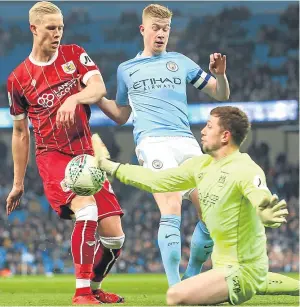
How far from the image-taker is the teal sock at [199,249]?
25.8ft

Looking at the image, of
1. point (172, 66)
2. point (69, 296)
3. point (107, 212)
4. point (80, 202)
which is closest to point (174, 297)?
point (80, 202)

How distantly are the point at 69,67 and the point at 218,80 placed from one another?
1419 mm

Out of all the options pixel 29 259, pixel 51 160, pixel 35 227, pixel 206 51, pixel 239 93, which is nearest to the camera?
pixel 51 160

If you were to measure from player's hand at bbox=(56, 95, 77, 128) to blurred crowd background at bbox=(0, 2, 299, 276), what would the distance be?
16.5 m

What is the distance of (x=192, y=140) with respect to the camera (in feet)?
26.2

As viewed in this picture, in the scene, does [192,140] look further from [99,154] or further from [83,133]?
[99,154]

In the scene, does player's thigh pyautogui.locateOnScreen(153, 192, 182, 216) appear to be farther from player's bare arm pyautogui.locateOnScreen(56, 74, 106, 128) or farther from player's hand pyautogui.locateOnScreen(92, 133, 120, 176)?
player's hand pyautogui.locateOnScreen(92, 133, 120, 176)

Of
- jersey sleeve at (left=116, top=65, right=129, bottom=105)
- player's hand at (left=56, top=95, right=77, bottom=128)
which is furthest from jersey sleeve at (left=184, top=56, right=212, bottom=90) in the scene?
player's hand at (left=56, top=95, right=77, bottom=128)

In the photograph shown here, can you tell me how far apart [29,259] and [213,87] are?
56.6 feet

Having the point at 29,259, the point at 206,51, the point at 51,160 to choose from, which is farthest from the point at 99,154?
the point at 206,51

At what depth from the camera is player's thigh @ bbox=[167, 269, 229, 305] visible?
623cm

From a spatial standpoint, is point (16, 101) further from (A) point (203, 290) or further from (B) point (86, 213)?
(A) point (203, 290)

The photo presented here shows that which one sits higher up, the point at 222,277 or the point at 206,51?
the point at 206,51

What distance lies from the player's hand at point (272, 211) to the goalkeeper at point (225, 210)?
21.5 inches
